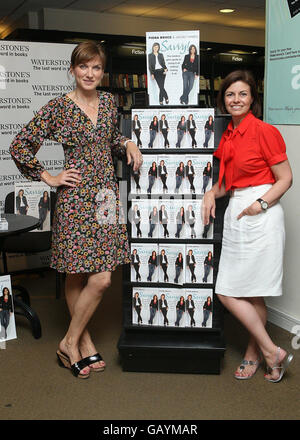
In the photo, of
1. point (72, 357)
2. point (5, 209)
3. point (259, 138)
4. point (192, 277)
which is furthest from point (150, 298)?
point (5, 209)

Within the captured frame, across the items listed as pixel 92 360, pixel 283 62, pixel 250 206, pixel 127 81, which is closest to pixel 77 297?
pixel 92 360

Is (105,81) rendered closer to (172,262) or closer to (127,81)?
(127,81)

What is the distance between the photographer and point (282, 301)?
3.28m

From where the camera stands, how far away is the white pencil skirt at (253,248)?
239 cm

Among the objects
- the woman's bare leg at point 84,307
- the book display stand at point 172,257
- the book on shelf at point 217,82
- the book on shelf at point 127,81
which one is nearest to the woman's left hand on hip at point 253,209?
the book display stand at point 172,257

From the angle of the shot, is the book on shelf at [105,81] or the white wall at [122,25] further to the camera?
the white wall at [122,25]

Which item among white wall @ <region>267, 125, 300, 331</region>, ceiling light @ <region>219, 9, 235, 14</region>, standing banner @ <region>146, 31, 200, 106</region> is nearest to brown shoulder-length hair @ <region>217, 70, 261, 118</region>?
standing banner @ <region>146, 31, 200, 106</region>

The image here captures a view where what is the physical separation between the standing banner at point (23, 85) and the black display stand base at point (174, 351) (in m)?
2.19

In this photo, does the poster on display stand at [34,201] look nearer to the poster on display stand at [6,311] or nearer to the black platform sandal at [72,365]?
the poster on display stand at [6,311]

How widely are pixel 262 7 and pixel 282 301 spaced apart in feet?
18.3

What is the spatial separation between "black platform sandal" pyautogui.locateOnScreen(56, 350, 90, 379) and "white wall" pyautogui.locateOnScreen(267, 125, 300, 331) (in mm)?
1406

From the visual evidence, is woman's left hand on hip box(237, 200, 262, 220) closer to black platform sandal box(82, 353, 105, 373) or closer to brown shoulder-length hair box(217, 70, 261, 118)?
brown shoulder-length hair box(217, 70, 261, 118)

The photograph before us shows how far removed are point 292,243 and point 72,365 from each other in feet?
5.19

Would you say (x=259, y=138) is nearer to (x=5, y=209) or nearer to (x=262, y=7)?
(x=5, y=209)
